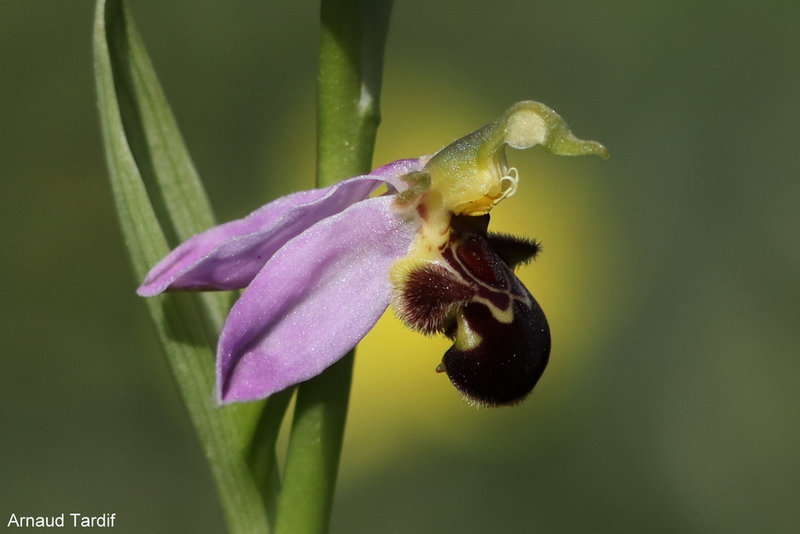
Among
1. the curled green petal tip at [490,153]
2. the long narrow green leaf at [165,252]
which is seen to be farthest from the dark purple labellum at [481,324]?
the long narrow green leaf at [165,252]

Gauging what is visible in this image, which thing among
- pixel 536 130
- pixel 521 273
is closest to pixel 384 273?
pixel 536 130

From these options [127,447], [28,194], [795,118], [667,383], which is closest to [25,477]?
[127,447]

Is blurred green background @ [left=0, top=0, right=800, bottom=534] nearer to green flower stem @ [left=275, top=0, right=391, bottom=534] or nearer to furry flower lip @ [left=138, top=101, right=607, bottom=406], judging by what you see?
green flower stem @ [left=275, top=0, right=391, bottom=534]

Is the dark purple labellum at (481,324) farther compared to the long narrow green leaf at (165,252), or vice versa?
the long narrow green leaf at (165,252)

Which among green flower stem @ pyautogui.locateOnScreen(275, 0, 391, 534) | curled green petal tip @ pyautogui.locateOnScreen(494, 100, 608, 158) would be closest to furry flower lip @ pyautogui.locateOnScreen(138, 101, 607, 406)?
curled green petal tip @ pyautogui.locateOnScreen(494, 100, 608, 158)

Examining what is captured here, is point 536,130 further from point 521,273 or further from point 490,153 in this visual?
point 521,273

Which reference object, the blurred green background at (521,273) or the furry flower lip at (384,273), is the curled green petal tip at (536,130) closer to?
the furry flower lip at (384,273)
